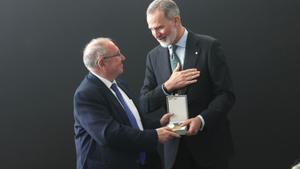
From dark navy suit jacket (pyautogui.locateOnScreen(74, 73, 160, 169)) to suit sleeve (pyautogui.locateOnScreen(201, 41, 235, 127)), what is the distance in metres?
0.36

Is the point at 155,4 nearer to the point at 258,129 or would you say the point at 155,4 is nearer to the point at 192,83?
the point at 192,83

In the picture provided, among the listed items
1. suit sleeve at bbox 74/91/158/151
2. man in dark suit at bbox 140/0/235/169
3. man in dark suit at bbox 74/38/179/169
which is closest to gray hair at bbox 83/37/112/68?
man in dark suit at bbox 74/38/179/169

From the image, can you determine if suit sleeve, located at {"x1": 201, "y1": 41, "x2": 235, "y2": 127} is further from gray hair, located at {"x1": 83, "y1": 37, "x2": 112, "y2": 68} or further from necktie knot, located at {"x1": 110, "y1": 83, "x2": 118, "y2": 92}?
gray hair, located at {"x1": 83, "y1": 37, "x2": 112, "y2": 68}

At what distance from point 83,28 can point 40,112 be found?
0.78 metres

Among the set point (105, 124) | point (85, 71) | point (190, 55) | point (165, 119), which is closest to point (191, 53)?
point (190, 55)

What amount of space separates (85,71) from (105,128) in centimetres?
129

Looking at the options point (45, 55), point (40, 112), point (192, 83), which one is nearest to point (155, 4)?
point (192, 83)

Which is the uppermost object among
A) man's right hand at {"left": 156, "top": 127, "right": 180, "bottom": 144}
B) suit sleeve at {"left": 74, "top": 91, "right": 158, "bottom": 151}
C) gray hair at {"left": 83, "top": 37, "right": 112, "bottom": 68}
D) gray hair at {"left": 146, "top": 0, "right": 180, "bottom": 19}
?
gray hair at {"left": 146, "top": 0, "right": 180, "bottom": 19}

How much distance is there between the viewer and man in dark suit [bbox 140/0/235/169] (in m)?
2.15

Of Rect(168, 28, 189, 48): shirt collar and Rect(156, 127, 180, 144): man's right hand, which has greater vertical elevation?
Rect(168, 28, 189, 48): shirt collar

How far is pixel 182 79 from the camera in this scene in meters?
2.10

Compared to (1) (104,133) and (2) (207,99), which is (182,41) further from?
(1) (104,133)

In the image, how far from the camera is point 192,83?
2.14 m

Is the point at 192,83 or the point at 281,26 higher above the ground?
the point at 281,26
